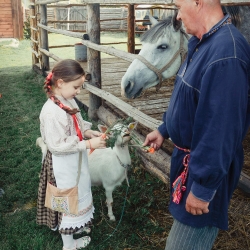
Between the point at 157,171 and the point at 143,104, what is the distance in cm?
167

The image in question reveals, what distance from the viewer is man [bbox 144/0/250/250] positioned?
1.31m

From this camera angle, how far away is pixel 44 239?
264 centimetres

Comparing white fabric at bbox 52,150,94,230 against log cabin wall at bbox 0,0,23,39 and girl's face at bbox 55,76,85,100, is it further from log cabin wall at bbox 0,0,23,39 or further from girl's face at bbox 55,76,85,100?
log cabin wall at bbox 0,0,23,39

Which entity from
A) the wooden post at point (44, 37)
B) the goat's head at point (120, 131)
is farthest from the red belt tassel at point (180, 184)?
the wooden post at point (44, 37)

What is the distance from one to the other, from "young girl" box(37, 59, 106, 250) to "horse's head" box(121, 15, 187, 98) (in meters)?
0.78

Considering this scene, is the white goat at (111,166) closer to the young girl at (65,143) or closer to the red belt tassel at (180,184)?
the young girl at (65,143)

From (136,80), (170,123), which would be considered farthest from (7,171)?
(170,123)

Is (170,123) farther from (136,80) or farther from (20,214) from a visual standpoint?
(20,214)

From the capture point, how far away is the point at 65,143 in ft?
7.20

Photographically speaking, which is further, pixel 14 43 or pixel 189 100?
pixel 14 43

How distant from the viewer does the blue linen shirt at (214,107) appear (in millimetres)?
1304

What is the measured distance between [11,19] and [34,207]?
54.1 feet

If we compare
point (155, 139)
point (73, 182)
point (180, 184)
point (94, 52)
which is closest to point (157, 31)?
point (155, 139)

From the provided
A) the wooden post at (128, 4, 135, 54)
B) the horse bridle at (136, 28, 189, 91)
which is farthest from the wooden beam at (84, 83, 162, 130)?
the wooden post at (128, 4, 135, 54)
